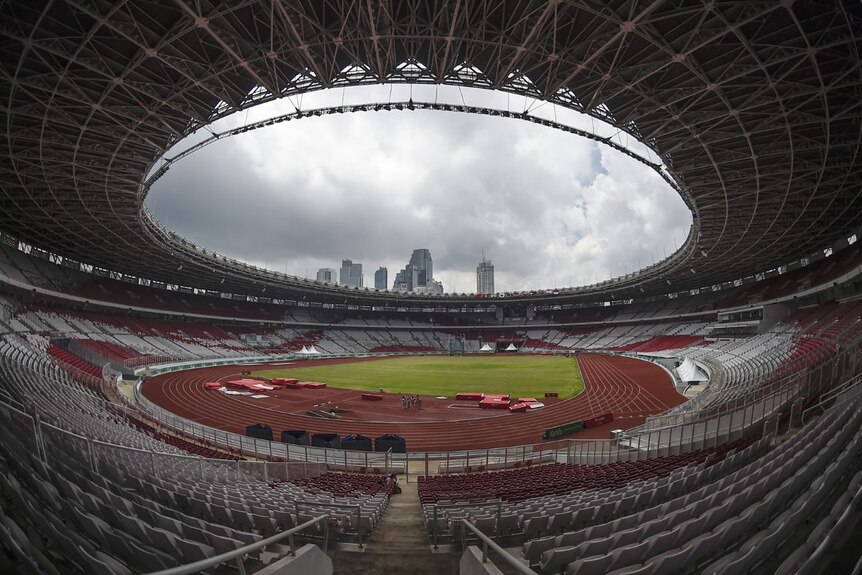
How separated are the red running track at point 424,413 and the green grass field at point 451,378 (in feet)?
9.41

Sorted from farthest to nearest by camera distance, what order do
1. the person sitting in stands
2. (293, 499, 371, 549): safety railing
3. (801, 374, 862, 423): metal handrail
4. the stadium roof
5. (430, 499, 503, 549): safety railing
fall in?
the stadium roof → the person sitting in stands → (801, 374, 862, 423): metal handrail → (430, 499, 503, 549): safety railing → (293, 499, 371, 549): safety railing

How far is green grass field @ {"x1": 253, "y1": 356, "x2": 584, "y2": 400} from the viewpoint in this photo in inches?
1393

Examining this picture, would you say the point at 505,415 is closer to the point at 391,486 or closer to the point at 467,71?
the point at 391,486

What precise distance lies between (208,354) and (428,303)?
49802 mm

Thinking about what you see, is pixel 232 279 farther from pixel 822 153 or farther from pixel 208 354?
pixel 822 153

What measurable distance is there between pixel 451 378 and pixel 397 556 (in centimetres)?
3669

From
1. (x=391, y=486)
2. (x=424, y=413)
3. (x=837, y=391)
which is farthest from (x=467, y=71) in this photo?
(x=424, y=413)

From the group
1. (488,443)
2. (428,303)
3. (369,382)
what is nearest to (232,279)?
(369,382)

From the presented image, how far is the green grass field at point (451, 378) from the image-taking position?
116ft

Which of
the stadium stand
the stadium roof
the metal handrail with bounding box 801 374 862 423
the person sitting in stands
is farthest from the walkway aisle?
the stadium roof

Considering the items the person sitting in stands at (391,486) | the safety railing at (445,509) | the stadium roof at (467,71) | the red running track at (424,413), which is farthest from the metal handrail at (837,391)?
the person sitting in stands at (391,486)

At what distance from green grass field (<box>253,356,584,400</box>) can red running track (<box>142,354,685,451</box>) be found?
2.87 meters

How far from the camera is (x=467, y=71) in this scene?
1964cm

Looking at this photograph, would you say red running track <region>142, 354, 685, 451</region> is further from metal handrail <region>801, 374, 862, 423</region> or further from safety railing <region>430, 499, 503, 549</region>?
safety railing <region>430, 499, 503, 549</region>
